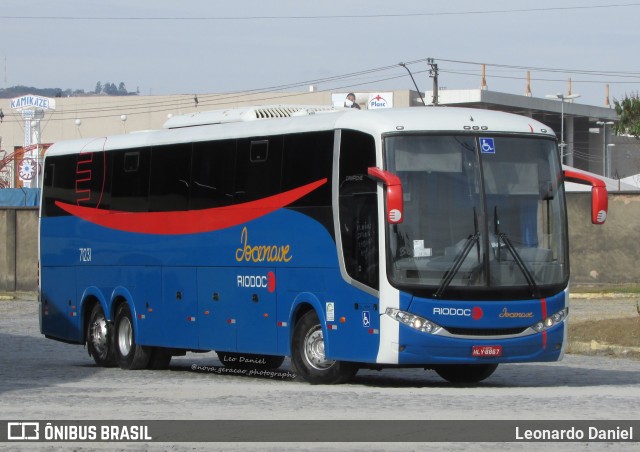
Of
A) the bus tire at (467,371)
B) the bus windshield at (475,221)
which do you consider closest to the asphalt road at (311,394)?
the bus tire at (467,371)

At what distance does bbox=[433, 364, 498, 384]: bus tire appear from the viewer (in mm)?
19203

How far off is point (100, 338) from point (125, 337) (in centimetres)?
73

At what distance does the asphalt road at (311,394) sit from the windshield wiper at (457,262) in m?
1.25

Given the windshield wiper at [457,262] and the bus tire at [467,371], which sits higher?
the windshield wiper at [457,262]

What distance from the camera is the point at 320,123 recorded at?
60.6 ft

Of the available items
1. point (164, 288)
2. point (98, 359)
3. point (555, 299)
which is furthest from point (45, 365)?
point (555, 299)

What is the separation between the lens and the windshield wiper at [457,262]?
1689 centimetres

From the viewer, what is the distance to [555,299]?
57.8 ft

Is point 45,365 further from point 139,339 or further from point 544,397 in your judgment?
point 544,397

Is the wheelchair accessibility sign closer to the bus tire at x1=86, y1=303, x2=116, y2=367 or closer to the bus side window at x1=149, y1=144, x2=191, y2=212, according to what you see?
the bus side window at x1=149, y1=144, x2=191, y2=212

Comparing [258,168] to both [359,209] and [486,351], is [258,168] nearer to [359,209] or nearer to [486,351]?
[359,209]

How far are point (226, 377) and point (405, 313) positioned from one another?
4776 millimetres

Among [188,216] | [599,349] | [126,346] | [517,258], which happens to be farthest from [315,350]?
[599,349]

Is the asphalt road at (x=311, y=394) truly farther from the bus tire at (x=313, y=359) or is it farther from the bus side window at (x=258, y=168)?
the bus side window at (x=258, y=168)
